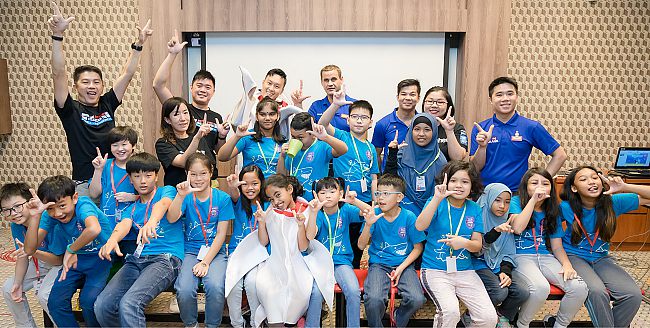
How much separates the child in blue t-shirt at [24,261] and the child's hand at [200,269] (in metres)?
0.77

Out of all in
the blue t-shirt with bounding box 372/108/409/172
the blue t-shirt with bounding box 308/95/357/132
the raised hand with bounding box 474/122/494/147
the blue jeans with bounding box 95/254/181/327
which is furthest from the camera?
the blue t-shirt with bounding box 308/95/357/132

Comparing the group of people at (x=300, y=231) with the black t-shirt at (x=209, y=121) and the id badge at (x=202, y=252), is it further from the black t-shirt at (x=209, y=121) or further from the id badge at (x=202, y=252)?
the black t-shirt at (x=209, y=121)

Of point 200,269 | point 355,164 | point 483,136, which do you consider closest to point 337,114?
point 355,164

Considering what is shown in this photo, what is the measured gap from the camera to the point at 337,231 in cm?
280

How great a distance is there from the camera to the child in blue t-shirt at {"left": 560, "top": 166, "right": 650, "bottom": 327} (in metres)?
2.65

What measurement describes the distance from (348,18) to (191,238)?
2761mm

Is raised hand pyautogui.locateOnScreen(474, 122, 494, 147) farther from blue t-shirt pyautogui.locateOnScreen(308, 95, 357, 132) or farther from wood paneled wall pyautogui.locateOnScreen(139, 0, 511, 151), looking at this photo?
wood paneled wall pyautogui.locateOnScreen(139, 0, 511, 151)

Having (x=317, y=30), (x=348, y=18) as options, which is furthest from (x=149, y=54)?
(x=348, y=18)

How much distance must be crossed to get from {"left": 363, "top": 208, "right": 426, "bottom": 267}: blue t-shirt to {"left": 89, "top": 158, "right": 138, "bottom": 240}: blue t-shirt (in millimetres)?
1421

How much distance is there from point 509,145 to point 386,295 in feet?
4.35

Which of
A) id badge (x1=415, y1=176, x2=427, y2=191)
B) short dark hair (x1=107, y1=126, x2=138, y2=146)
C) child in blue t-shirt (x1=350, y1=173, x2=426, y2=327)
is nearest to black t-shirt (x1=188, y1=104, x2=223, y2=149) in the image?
short dark hair (x1=107, y1=126, x2=138, y2=146)

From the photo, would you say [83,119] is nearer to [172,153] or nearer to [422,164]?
[172,153]

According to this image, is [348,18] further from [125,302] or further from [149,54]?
[125,302]

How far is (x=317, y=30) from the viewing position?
183 inches
